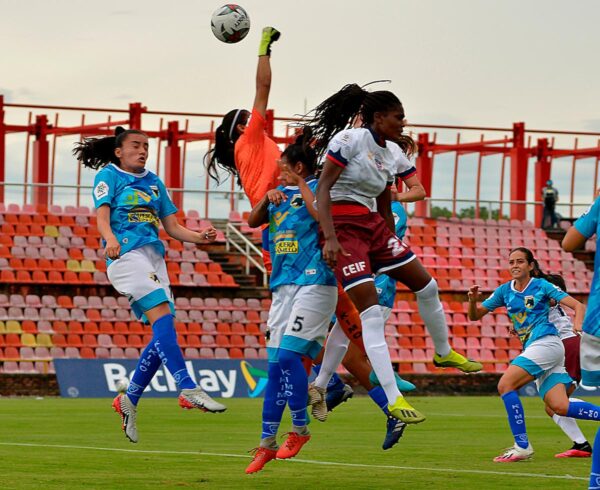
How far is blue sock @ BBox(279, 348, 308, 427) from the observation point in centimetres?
845

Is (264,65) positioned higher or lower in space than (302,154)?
higher

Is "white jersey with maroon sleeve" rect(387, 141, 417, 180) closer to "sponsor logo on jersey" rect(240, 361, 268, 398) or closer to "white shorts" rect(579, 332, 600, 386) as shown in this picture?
"white shorts" rect(579, 332, 600, 386)

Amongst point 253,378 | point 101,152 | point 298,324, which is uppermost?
point 101,152

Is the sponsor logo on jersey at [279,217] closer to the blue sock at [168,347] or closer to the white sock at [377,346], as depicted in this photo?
the white sock at [377,346]

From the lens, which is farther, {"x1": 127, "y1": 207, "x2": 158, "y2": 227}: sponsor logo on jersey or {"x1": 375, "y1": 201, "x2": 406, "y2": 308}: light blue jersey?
{"x1": 375, "y1": 201, "x2": 406, "y2": 308}: light blue jersey

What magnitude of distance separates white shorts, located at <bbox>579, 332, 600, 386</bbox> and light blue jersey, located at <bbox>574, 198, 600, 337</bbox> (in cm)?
4

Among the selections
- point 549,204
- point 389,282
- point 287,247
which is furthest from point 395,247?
point 549,204

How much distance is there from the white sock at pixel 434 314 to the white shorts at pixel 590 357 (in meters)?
2.55

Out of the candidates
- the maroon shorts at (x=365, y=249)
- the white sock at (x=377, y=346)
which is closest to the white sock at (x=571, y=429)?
the maroon shorts at (x=365, y=249)

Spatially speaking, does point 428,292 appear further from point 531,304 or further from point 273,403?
point 531,304

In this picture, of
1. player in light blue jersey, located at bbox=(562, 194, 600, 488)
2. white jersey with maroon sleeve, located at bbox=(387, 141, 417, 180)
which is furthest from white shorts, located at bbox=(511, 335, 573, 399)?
player in light blue jersey, located at bbox=(562, 194, 600, 488)

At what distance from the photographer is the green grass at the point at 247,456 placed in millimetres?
8305

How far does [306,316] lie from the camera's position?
27.7 ft

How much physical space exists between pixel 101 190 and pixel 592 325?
448cm
